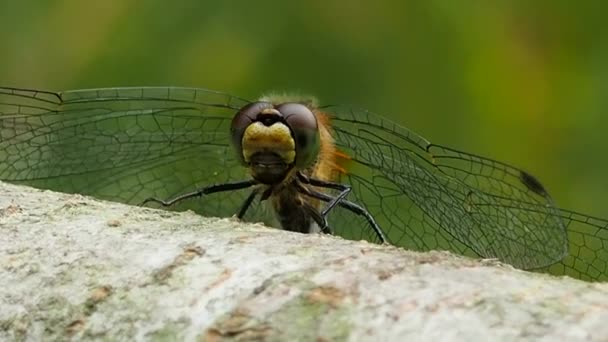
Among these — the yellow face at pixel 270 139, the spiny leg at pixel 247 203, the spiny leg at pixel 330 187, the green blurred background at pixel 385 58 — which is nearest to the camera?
the yellow face at pixel 270 139

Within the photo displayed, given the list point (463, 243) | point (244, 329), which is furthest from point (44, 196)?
point (463, 243)

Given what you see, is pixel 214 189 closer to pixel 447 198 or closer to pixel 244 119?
pixel 244 119

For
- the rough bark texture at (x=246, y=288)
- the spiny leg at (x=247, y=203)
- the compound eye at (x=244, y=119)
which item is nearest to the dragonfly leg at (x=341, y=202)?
the spiny leg at (x=247, y=203)

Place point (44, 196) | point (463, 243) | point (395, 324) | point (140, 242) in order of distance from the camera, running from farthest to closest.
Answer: point (463, 243) < point (44, 196) < point (140, 242) < point (395, 324)

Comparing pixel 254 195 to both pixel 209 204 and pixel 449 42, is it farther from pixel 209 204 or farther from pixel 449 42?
pixel 449 42

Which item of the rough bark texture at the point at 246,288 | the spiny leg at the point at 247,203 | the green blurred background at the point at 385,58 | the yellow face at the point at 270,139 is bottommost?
the spiny leg at the point at 247,203

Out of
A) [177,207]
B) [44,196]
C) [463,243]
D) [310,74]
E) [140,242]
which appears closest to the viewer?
[140,242]

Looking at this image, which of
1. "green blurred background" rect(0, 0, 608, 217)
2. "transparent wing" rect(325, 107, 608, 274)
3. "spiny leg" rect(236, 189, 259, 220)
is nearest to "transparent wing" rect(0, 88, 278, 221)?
"spiny leg" rect(236, 189, 259, 220)

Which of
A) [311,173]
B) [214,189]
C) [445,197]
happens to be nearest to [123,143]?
[214,189]

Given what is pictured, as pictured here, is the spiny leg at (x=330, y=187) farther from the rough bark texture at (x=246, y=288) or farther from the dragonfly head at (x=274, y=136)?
the rough bark texture at (x=246, y=288)
